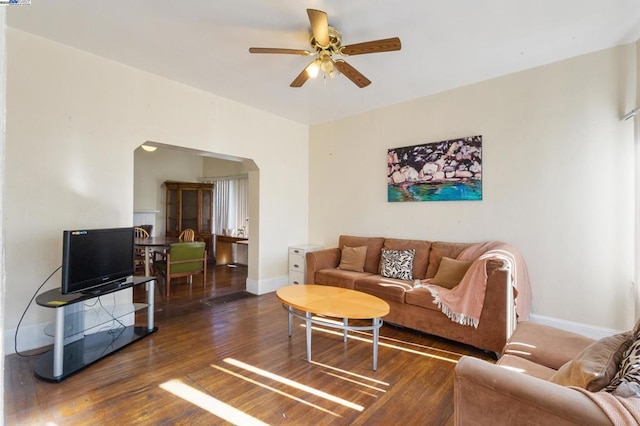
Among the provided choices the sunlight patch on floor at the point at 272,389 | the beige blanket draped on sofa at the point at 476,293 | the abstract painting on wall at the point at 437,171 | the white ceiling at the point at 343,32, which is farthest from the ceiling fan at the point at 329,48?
the sunlight patch on floor at the point at 272,389

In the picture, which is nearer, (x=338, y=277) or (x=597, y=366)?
(x=597, y=366)

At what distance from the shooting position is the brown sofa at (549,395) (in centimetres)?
90

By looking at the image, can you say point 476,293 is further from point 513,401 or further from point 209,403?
point 209,403

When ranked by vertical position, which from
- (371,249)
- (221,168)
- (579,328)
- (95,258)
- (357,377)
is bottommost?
(357,377)

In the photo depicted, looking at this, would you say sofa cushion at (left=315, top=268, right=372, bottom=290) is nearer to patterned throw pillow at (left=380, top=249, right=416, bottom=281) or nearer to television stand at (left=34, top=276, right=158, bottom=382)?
patterned throw pillow at (left=380, top=249, right=416, bottom=281)

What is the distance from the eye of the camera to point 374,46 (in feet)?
7.35

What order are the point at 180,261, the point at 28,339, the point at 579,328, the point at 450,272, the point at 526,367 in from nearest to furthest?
the point at 526,367, the point at 28,339, the point at 579,328, the point at 450,272, the point at 180,261

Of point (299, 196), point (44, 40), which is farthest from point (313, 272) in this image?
point (44, 40)

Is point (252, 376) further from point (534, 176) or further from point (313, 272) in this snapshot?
point (534, 176)

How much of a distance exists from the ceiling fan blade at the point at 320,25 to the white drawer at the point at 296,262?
3.13 metres

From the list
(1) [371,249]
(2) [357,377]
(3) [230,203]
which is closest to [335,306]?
(2) [357,377]

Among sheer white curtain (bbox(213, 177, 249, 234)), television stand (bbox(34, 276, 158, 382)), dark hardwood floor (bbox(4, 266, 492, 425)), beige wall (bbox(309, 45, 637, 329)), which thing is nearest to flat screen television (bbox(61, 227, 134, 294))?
television stand (bbox(34, 276, 158, 382))

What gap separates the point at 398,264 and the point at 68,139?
148 inches

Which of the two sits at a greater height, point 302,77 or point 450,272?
point 302,77
